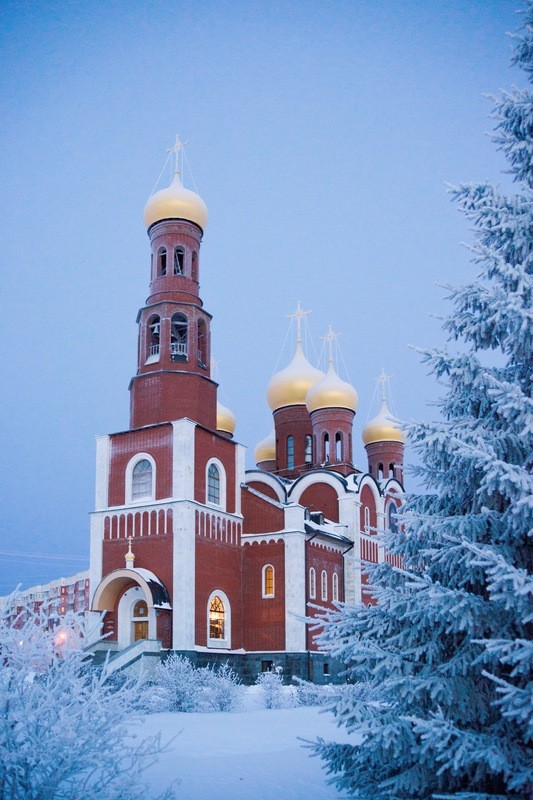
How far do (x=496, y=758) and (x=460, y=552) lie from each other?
157cm

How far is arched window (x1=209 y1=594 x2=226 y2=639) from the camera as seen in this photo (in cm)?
2709

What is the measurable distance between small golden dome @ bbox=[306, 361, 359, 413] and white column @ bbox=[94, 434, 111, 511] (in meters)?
12.8

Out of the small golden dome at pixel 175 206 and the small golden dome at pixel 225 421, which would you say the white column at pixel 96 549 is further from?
the small golden dome at pixel 225 421

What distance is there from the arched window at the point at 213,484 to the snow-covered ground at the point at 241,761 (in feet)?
39.9

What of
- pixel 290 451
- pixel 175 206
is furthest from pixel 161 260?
pixel 290 451

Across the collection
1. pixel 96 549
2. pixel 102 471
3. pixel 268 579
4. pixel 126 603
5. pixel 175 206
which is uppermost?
pixel 175 206

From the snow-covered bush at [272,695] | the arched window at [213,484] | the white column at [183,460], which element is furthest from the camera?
the arched window at [213,484]

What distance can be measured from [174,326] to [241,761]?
20437mm

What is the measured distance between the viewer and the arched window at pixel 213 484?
28109 mm

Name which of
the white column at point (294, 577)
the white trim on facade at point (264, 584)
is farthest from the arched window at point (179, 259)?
the white trim on facade at point (264, 584)

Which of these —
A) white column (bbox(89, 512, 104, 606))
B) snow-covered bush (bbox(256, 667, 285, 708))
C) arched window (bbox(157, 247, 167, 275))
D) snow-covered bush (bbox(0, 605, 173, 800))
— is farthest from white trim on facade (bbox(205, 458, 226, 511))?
snow-covered bush (bbox(0, 605, 173, 800))

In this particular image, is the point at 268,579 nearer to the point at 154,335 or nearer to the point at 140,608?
the point at 140,608

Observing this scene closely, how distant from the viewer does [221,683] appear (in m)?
19.6

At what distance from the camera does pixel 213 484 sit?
28.4 m
